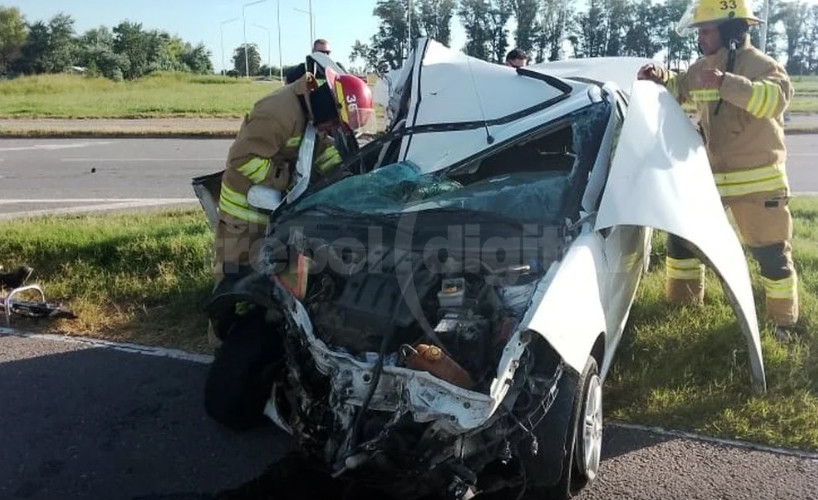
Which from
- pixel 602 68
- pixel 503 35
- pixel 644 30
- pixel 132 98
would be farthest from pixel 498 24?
pixel 602 68

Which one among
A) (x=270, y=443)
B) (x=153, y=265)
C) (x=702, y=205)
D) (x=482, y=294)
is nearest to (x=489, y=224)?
(x=482, y=294)

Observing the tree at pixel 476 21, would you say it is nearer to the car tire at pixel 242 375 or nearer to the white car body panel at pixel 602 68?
the white car body panel at pixel 602 68

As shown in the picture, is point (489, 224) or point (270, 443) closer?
point (489, 224)

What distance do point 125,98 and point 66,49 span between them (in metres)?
29.3

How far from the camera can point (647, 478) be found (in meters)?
3.25

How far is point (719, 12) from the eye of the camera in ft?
14.5

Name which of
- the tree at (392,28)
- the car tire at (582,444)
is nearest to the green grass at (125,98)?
the tree at (392,28)

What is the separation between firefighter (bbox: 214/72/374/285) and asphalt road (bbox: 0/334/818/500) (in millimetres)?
832

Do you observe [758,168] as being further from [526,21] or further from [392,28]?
[526,21]

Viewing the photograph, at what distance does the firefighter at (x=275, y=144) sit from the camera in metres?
4.27

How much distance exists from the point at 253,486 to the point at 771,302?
10.2ft

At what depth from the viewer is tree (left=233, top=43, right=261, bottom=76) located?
6007cm

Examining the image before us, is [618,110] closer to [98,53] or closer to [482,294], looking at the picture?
[482,294]

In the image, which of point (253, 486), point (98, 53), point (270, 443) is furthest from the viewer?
point (98, 53)
